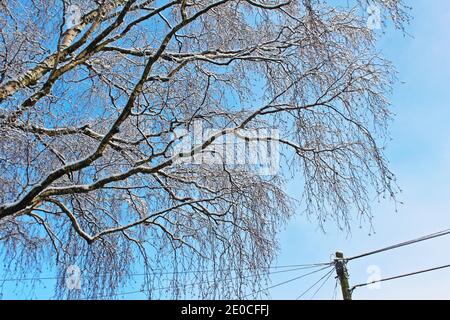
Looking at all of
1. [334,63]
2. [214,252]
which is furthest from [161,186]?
[334,63]

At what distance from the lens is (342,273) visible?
7.54 meters

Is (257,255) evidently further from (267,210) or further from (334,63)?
(334,63)

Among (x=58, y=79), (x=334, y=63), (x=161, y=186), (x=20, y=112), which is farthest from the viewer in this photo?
(x=161, y=186)

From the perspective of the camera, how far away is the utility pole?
24.2 feet

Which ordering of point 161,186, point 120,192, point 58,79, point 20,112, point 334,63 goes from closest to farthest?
point 20,112 < point 334,63 < point 58,79 < point 161,186 < point 120,192

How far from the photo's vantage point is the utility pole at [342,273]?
24.2 feet

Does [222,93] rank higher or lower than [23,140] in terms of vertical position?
higher

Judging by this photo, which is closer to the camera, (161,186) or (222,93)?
(161,186)

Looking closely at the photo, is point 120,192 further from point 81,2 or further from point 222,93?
point 81,2

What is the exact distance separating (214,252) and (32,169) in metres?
1.82

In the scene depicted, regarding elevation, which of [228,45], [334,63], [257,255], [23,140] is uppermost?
[228,45]

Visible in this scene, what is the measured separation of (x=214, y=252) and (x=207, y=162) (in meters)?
0.87

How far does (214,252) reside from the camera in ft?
14.0

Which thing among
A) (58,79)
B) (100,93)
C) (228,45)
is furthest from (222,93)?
(58,79)
